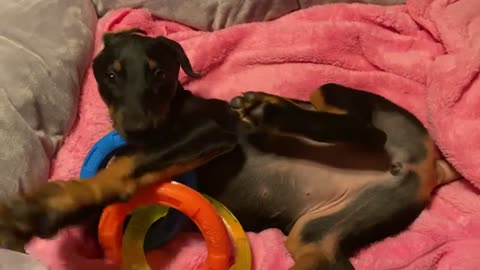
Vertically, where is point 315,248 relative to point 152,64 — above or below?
below

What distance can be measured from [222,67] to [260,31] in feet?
0.49

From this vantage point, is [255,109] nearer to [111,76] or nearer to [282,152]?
[282,152]

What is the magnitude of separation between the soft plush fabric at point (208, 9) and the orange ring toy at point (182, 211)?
675 millimetres

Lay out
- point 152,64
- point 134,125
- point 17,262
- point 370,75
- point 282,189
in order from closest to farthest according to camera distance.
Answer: point 17,262 → point 134,125 → point 152,64 → point 282,189 → point 370,75

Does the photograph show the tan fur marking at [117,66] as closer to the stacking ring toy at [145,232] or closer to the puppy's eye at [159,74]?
the puppy's eye at [159,74]

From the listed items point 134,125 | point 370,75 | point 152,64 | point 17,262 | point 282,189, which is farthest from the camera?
point 370,75

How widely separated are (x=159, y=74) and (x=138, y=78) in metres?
0.06

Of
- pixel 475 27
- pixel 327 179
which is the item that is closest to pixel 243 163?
pixel 327 179

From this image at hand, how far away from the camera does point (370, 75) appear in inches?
83.5

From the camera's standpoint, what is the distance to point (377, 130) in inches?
71.9

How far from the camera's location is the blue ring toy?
179cm

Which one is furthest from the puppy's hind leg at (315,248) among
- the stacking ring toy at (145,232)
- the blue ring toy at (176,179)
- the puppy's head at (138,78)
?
the puppy's head at (138,78)

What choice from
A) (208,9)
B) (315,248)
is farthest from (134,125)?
(208,9)

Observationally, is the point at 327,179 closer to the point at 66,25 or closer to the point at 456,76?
the point at 456,76
